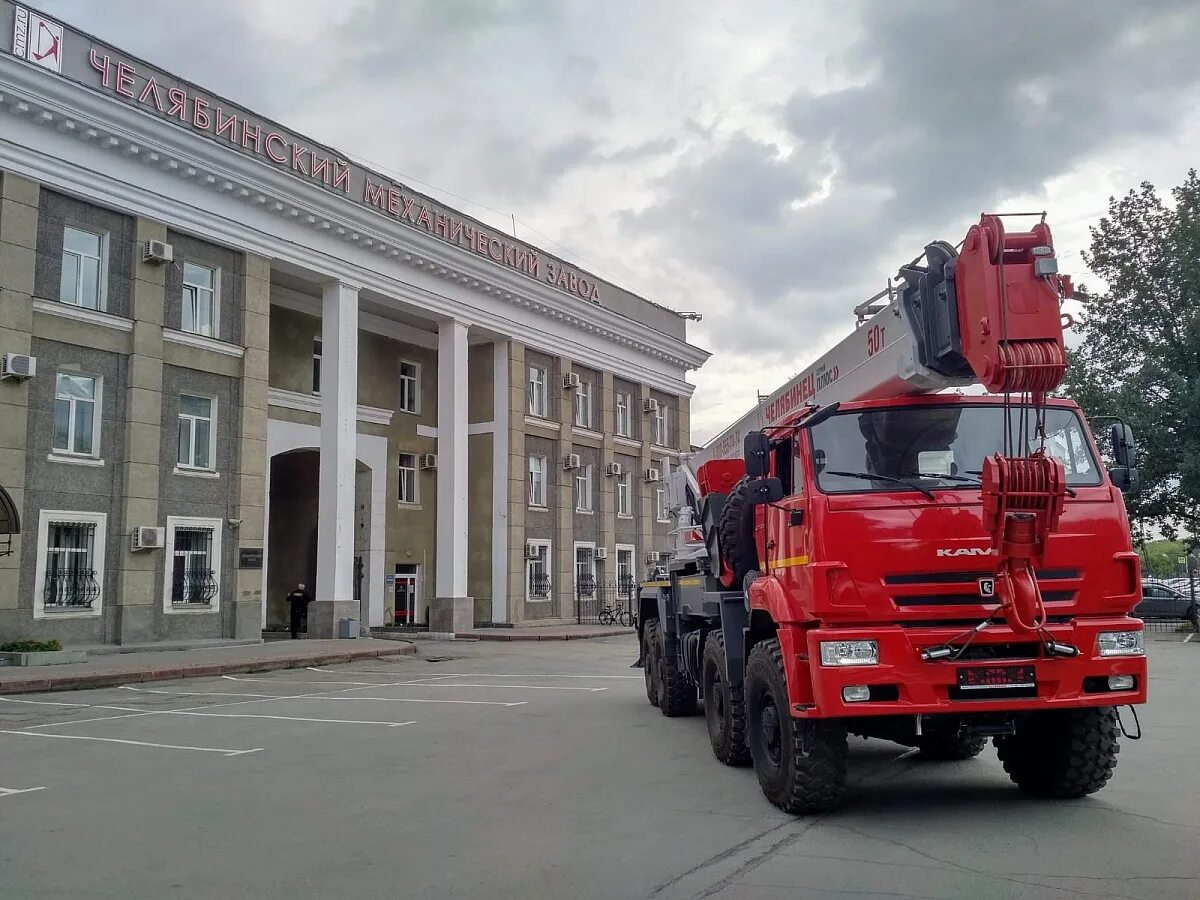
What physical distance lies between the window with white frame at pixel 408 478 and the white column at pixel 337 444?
5.78 meters

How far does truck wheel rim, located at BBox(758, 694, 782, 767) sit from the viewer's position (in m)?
7.46

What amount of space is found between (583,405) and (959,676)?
31.8m

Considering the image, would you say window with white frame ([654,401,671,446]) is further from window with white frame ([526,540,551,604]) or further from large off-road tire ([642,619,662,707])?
large off-road tire ([642,619,662,707])

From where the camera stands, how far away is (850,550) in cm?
673

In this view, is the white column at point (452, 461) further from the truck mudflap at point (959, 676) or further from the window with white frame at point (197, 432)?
the truck mudflap at point (959, 676)

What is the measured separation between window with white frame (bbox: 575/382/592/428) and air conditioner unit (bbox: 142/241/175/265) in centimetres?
1705

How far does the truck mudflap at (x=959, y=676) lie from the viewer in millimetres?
6480

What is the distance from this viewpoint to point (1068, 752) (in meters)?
7.30

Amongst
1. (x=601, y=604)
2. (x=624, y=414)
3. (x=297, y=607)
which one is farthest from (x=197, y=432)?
(x=624, y=414)

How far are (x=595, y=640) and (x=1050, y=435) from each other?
23147 mm

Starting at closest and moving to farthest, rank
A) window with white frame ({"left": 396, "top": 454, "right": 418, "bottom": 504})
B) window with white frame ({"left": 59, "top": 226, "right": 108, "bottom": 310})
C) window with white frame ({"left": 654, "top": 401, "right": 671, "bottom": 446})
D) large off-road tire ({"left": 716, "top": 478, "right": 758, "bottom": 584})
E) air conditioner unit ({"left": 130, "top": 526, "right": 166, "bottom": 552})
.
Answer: large off-road tire ({"left": 716, "top": 478, "right": 758, "bottom": 584}) < window with white frame ({"left": 59, "top": 226, "right": 108, "bottom": 310}) < air conditioner unit ({"left": 130, "top": 526, "right": 166, "bottom": 552}) < window with white frame ({"left": 396, "top": 454, "right": 418, "bottom": 504}) < window with white frame ({"left": 654, "top": 401, "right": 671, "bottom": 446})

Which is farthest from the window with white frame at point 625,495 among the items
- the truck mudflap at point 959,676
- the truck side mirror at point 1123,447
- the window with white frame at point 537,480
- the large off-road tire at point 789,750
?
the truck mudflap at point 959,676

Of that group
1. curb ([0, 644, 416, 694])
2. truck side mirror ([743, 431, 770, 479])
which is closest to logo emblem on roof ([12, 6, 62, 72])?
curb ([0, 644, 416, 694])

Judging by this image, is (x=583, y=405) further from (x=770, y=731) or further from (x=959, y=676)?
(x=959, y=676)
